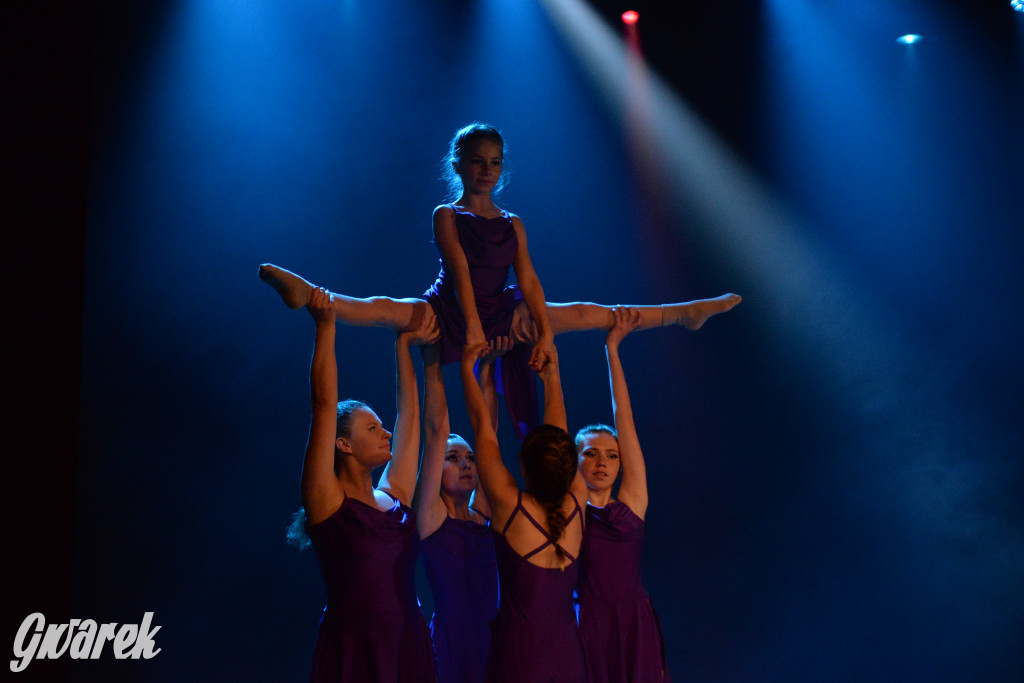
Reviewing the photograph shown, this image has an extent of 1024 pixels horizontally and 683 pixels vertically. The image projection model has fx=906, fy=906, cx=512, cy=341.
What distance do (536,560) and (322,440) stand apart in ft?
2.30

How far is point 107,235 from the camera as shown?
14.3 feet

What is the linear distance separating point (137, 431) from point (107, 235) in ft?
3.13

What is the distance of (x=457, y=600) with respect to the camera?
3.02 metres

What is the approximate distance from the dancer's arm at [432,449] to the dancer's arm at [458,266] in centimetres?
26

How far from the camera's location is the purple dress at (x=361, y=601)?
2.60 meters

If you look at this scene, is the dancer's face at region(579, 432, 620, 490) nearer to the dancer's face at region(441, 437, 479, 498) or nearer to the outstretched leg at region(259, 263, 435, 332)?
the dancer's face at region(441, 437, 479, 498)

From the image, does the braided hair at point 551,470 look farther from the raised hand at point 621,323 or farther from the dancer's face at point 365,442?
the raised hand at point 621,323

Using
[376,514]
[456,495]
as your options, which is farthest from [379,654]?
[456,495]

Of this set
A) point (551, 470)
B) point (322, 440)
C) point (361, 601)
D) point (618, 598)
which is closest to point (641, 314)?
point (551, 470)

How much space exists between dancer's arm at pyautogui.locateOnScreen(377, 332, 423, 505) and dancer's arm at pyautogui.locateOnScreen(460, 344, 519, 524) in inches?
8.6

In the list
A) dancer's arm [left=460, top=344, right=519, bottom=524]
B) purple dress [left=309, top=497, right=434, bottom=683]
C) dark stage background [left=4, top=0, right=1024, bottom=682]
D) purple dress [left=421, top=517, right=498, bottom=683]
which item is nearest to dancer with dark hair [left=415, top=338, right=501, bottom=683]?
purple dress [left=421, top=517, right=498, bottom=683]

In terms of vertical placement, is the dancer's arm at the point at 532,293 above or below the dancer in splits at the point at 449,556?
above

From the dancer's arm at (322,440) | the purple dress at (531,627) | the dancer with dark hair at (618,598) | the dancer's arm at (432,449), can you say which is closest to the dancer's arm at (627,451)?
the dancer with dark hair at (618,598)

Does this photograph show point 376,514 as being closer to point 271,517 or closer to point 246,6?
point 271,517
